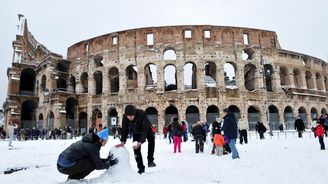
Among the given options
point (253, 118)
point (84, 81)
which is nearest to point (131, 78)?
point (84, 81)

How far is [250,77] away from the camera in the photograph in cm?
2862

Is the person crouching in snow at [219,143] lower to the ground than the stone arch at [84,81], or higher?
lower

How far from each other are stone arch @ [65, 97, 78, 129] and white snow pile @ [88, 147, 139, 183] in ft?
82.9

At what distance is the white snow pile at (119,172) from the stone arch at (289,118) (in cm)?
2596

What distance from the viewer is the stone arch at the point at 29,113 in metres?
30.9

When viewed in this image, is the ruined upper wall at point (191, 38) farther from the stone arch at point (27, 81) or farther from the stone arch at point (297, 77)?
the stone arch at point (27, 81)

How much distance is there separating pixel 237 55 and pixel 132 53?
10784mm

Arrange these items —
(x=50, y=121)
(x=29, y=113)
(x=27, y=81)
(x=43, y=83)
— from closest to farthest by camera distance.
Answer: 1. (x=50, y=121)
2. (x=43, y=83)
3. (x=29, y=113)
4. (x=27, y=81)

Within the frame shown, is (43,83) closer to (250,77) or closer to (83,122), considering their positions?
(83,122)

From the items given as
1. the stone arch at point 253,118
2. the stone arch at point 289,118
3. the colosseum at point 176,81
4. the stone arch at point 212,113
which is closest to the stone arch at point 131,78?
the colosseum at point 176,81

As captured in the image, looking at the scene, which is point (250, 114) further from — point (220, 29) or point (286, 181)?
point (286, 181)

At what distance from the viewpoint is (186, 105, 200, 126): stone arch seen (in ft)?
82.3

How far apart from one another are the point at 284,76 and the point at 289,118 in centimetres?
506

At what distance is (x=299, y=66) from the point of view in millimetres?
29484
